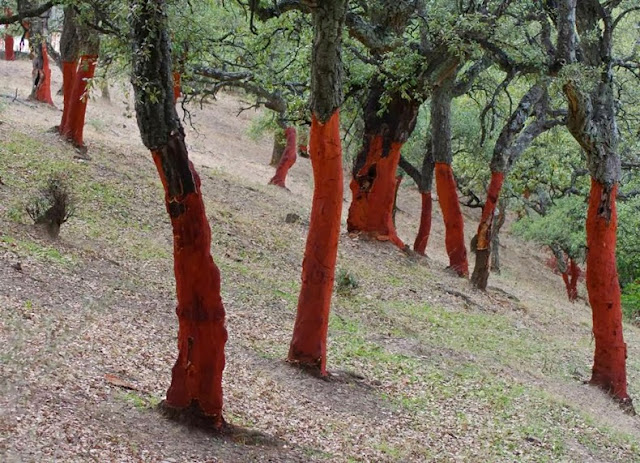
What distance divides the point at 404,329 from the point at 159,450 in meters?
7.08

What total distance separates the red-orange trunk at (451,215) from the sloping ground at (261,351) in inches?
20.8

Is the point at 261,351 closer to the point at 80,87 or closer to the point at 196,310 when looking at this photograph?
the point at 196,310

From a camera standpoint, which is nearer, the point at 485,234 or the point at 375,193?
the point at 485,234

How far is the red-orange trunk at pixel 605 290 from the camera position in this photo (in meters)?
11.6

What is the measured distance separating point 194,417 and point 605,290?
266 inches

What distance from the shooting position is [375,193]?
1798cm

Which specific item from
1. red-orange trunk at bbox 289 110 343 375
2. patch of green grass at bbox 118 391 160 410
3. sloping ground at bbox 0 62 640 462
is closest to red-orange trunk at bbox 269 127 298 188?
sloping ground at bbox 0 62 640 462

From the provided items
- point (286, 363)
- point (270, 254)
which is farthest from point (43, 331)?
point (270, 254)

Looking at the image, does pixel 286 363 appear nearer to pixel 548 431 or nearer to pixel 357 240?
pixel 548 431

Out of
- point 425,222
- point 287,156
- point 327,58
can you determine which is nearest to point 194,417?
point 327,58

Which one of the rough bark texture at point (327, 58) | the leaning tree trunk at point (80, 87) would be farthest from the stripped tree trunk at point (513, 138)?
the rough bark texture at point (327, 58)

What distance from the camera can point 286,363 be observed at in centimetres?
966

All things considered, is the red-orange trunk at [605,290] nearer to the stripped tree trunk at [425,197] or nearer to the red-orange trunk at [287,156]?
the stripped tree trunk at [425,197]

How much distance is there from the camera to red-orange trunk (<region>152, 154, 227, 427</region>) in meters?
6.77
